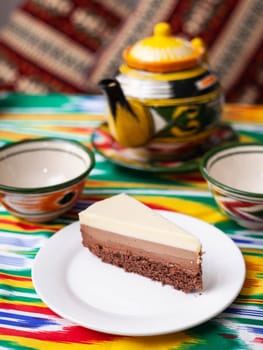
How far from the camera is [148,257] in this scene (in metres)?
0.74

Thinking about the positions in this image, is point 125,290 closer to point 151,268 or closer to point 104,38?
point 151,268

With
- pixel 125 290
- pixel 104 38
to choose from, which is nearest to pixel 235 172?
pixel 125 290

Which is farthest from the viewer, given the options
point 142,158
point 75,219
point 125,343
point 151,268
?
point 142,158

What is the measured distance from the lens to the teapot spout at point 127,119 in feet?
3.01

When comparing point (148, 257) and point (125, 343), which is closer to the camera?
point (125, 343)

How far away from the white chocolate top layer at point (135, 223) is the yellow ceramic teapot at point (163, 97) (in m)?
0.20

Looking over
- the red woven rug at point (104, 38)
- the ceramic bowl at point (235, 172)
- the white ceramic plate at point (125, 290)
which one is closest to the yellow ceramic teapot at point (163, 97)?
the ceramic bowl at point (235, 172)

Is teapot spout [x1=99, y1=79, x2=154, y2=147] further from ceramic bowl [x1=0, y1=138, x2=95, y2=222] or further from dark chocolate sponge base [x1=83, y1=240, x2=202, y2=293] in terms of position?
dark chocolate sponge base [x1=83, y1=240, x2=202, y2=293]

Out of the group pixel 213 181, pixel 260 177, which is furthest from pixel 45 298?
pixel 260 177

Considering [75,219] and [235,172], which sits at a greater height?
[235,172]

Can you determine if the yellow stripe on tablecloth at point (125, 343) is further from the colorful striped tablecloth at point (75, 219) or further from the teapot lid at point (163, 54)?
the teapot lid at point (163, 54)

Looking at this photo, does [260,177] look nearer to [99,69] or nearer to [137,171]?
[137,171]

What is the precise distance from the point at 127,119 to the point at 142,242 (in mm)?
269

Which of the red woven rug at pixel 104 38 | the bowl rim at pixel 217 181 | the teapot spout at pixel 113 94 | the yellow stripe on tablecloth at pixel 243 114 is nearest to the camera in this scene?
the bowl rim at pixel 217 181
